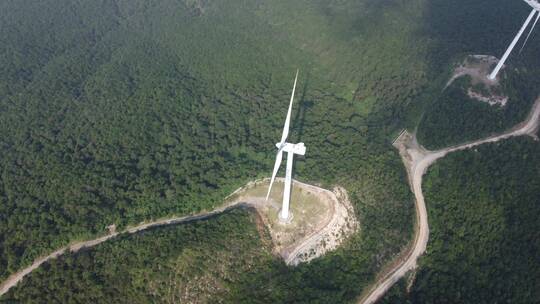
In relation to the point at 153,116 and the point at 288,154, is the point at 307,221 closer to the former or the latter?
the point at 288,154

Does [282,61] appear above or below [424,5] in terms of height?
below

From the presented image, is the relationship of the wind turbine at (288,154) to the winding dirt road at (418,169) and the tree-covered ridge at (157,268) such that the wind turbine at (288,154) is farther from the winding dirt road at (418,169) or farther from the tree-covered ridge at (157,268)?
the winding dirt road at (418,169)

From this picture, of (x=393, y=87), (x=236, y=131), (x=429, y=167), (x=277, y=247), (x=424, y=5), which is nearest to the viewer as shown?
(x=277, y=247)

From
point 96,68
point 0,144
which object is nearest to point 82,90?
point 96,68

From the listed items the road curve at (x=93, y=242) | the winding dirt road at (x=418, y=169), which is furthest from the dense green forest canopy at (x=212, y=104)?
the winding dirt road at (x=418, y=169)

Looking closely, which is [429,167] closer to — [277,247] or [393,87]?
[393,87]

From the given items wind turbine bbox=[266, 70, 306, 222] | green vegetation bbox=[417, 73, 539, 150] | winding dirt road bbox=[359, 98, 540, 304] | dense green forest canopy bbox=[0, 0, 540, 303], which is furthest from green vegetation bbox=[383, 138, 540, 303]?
wind turbine bbox=[266, 70, 306, 222]
